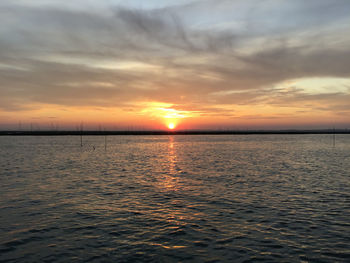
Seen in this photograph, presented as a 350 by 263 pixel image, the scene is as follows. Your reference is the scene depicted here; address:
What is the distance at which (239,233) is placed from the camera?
1546 centimetres

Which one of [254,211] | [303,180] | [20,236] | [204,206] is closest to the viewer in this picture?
[20,236]

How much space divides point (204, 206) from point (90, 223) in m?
8.96

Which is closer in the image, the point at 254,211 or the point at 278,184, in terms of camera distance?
the point at 254,211

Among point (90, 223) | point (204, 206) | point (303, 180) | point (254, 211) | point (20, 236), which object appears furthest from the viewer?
point (303, 180)

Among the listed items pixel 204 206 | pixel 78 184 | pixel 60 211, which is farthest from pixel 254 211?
pixel 78 184

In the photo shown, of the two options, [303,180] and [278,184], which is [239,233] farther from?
[303,180]

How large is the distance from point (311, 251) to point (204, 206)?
943 cm

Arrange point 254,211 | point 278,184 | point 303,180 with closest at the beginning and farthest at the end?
1. point 254,211
2. point 278,184
3. point 303,180

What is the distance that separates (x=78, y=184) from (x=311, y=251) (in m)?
25.6

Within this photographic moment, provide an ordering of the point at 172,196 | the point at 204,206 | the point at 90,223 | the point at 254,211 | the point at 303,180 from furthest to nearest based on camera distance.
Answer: the point at 303,180
the point at 172,196
the point at 204,206
the point at 254,211
the point at 90,223

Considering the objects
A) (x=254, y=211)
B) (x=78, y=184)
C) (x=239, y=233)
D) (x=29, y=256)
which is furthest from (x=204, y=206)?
(x=78, y=184)

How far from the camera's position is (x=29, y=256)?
1277cm

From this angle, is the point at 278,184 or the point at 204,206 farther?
the point at 278,184

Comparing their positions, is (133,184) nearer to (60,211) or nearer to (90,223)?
(60,211)
